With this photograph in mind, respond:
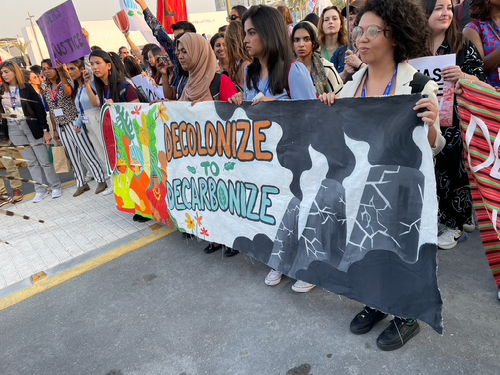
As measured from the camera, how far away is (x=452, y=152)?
2.93 meters

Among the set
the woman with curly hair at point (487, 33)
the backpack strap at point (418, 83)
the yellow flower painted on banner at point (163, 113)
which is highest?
the woman with curly hair at point (487, 33)

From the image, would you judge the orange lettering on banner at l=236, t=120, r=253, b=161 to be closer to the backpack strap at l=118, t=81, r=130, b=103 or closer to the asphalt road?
the asphalt road

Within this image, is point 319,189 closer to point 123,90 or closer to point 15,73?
point 123,90

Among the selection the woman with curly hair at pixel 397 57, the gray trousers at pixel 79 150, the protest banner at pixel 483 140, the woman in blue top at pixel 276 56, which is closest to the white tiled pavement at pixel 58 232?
the gray trousers at pixel 79 150

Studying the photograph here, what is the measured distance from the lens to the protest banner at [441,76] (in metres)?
Answer: 2.27

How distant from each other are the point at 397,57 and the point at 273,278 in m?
1.80

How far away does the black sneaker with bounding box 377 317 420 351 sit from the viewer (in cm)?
209

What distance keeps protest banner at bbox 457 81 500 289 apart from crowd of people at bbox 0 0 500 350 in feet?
0.33

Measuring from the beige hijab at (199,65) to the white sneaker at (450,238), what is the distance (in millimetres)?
2337

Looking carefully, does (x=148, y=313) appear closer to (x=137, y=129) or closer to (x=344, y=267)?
(x=344, y=267)

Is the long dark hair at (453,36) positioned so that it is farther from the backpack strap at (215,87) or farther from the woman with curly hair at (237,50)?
the woman with curly hair at (237,50)

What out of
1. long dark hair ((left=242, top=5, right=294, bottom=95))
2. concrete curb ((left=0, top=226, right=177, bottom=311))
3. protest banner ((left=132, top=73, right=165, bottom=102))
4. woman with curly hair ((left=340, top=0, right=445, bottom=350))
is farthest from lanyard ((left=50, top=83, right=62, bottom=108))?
woman with curly hair ((left=340, top=0, right=445, bottom=350))

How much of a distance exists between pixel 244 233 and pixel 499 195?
1719 mm

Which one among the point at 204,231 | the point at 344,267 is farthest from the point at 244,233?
the point at 344,267
